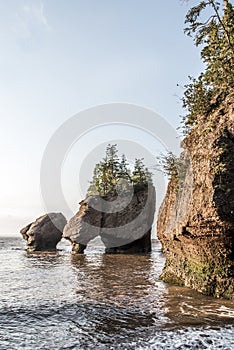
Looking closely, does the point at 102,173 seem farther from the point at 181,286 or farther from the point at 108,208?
the point at 181,286

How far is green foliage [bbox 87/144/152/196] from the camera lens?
4106cm

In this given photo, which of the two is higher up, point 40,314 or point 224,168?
point 224,168

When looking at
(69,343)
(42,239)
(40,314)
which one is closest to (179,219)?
(40,314)

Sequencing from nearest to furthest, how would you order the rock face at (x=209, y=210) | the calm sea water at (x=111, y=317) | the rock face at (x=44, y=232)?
the calm sea water at (x=111, y=317)
the rock face at (x=209, y=210)
the rock face at (x=44, y=232)

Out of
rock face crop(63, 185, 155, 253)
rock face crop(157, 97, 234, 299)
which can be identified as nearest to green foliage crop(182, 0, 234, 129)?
rock face crop(157, 97, 234, 299)

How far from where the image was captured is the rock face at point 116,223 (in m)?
37.6

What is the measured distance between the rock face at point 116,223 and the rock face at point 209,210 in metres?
24.1

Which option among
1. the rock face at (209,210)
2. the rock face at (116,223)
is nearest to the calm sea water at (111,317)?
the rock face at (209,210)

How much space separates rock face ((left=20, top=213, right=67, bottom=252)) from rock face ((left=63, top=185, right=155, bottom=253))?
490 cm

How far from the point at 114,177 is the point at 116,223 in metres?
7.41

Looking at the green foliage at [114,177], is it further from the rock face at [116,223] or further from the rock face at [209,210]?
the rock face at [209,210]

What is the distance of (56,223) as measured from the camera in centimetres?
4344

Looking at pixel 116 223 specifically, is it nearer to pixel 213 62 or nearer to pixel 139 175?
pixel 139 175

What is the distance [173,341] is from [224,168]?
5.87m
